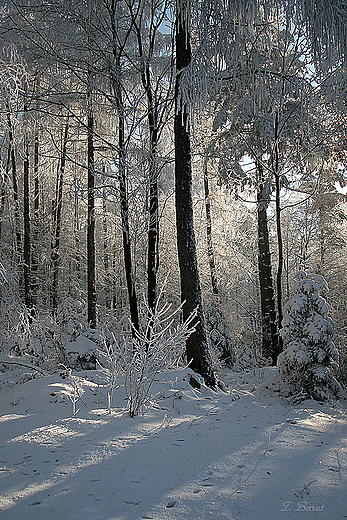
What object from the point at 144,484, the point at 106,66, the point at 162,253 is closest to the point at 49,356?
the point at 144,484

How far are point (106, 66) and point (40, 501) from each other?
684cm

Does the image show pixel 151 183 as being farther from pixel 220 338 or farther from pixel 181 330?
pixel 220 338

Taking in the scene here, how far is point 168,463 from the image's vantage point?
2.04 meters

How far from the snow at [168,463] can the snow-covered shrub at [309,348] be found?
0.60 metres

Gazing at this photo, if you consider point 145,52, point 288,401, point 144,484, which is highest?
point 145,52

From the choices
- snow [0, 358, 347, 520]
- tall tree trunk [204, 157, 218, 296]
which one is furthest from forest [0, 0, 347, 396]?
tall tree trunk [204, 157, 218, 296]

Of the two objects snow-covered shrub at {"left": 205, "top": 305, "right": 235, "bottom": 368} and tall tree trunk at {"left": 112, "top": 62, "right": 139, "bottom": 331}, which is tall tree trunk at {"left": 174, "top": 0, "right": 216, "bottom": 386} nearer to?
tall tree trunk at {"left": 112, "top": 62, "right": 139, "bottom": 331}

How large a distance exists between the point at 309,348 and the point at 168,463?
292 cm

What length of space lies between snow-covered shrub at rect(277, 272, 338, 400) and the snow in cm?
60

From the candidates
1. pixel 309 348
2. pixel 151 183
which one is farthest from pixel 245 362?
pixel 151 183

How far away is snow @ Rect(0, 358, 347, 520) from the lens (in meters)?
1.56

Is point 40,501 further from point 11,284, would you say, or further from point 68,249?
point 68,249

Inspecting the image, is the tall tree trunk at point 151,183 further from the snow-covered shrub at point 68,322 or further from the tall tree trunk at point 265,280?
the tall tree trunk at point 265,280

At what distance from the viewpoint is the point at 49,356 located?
19.8ft
